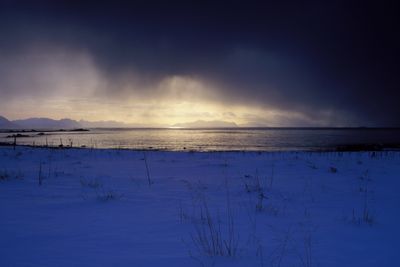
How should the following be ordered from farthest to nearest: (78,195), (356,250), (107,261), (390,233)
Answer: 1. (78,195)
2. (390,233)
3. (356,250)
4. (107,261)

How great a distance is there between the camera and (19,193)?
6.07 m

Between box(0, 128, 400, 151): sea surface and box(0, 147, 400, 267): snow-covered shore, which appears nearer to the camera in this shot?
box(0, 147, 400, 267): snow-covered shore

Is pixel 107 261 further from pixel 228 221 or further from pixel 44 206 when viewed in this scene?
pixel 44 206

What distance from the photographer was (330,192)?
22.3 ft

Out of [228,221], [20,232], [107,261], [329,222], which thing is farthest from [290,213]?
[20,232]

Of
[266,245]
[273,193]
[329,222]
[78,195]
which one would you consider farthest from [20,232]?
[273,193]

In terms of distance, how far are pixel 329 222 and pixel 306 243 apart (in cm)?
122

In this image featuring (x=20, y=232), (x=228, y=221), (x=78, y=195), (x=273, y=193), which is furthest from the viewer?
(x=273, y=193)

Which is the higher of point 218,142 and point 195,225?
point 195,225

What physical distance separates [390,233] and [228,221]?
2495 millimetres

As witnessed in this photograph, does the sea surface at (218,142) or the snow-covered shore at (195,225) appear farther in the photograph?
the sea surface at (218,142)

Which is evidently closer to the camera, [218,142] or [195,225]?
[195,225]

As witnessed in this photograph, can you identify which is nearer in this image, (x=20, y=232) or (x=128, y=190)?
(x=20, y=232)

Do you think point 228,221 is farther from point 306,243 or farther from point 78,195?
point 78,195
